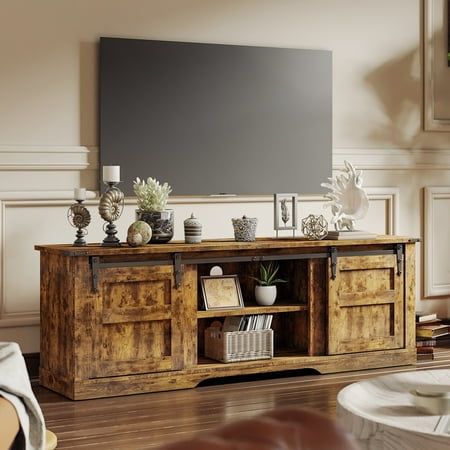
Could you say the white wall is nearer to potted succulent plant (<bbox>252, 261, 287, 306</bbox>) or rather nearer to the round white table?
potted succulent plant (<bbox>252, 261, 287, 306</bbox>)

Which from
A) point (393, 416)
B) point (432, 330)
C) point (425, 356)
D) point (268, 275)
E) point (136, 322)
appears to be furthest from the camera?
point (432, 330)

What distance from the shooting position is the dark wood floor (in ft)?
11.8

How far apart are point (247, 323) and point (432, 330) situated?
1.35 m

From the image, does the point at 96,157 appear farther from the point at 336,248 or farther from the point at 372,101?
the point at 372,101

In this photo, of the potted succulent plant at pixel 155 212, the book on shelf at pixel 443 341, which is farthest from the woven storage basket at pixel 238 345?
the book on shelf at pixel 443 341

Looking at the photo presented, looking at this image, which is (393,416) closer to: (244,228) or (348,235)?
(244,228)

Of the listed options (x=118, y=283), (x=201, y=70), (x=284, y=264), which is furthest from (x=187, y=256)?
(x=201, y=70)

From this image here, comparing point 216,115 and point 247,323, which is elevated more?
point 216,115

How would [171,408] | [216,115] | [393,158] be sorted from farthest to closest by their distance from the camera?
1. [393,158]
2. [216,115]
3. [171,408]

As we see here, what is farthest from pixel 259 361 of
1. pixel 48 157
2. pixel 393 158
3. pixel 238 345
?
pixel 393 158

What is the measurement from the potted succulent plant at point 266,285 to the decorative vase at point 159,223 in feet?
1.97

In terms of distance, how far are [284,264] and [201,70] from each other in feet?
3.86

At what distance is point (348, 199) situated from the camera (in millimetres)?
4945

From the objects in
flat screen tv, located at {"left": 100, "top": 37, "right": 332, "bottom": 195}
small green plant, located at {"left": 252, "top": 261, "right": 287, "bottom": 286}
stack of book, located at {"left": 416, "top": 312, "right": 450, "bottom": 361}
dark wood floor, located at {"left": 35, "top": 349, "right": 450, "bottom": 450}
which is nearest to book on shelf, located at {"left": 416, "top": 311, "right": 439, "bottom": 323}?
stack of book, located at {"left": 416, "top": 312, "right": 450, "bottom": 361}
